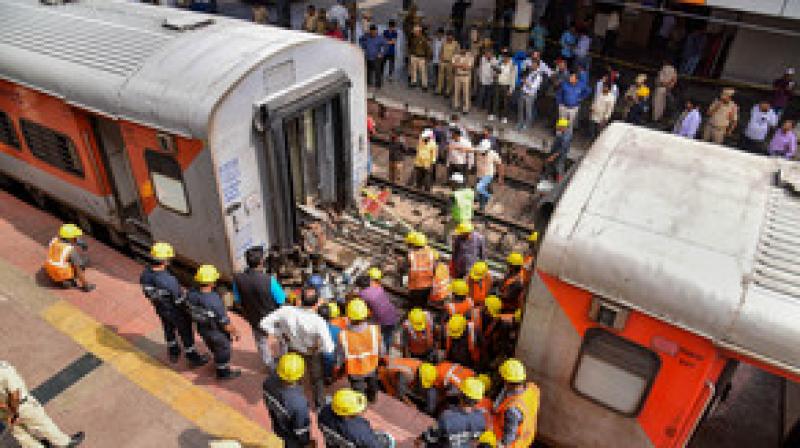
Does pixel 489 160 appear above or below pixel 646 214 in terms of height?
below

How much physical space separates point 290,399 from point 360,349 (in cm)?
125

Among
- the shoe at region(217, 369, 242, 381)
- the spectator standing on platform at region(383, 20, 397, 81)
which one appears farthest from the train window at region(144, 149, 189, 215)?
the spectator standing on platform at region(383, 20, 397, 81)

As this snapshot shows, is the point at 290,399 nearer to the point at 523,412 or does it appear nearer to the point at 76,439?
the point at 523,412

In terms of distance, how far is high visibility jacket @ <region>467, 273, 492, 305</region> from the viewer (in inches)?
285

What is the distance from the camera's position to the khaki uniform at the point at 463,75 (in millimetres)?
14094

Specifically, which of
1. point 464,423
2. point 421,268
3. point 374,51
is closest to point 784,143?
point 421,268

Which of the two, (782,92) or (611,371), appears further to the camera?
(782,92)

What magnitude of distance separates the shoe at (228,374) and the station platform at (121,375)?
0.21ft

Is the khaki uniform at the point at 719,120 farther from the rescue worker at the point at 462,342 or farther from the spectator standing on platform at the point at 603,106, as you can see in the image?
the rescue worker at the point at 462,342

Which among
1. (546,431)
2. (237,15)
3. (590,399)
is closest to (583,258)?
(590,399)

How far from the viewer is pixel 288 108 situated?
7.72 m

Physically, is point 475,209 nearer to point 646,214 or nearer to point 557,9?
point 646,214

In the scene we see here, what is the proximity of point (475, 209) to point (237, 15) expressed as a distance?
1592 cm

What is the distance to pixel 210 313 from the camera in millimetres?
6004
